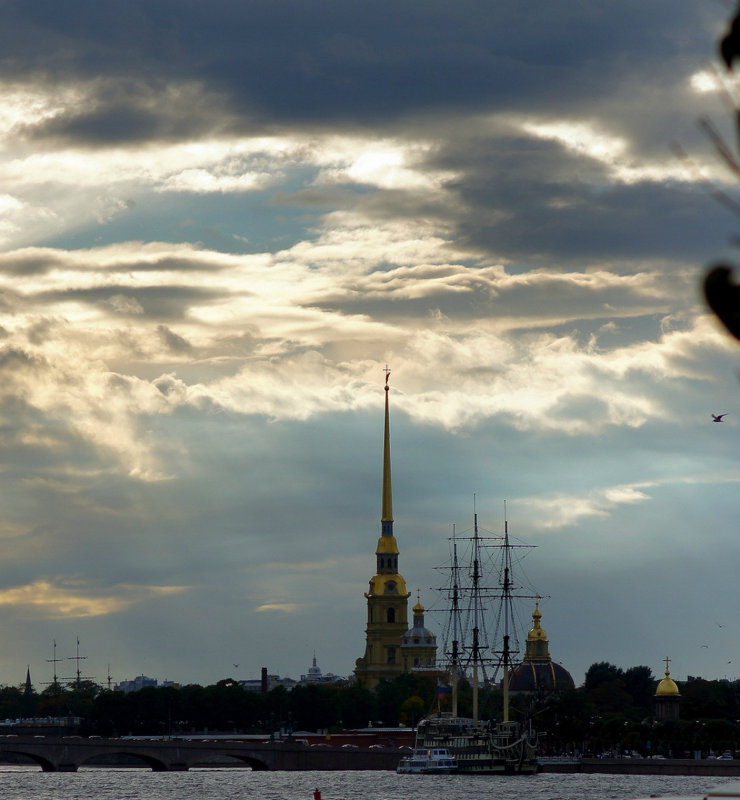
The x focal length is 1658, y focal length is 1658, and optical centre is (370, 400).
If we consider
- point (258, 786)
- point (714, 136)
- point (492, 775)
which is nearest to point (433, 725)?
point (492, 775)

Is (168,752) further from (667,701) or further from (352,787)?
(667,701)

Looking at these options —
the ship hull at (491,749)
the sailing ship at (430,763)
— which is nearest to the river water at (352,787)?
the sailing ship at (430,763)

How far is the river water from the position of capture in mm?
98438

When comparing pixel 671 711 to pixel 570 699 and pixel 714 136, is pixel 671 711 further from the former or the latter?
pixel 714 136

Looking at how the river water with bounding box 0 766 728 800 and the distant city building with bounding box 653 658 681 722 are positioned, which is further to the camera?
the distant city building with bounding box 653 658 681 722

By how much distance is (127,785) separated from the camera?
124m

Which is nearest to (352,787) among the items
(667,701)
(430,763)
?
(430,763)

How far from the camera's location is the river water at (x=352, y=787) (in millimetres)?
98438

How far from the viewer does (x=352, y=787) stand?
11206 centimetres

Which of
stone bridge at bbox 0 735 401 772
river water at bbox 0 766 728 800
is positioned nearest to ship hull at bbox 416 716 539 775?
river water at bbox 0 766 728 800

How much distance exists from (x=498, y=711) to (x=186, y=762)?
60.6 metres

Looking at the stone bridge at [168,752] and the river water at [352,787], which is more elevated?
the stone bridge at [168,752]

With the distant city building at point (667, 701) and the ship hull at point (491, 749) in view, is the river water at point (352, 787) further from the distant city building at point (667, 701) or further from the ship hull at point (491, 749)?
the distant city building at point (667, 701)

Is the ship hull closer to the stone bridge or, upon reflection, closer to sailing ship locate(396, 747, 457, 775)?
sailing ship locate(396, 747, 457, 775)
